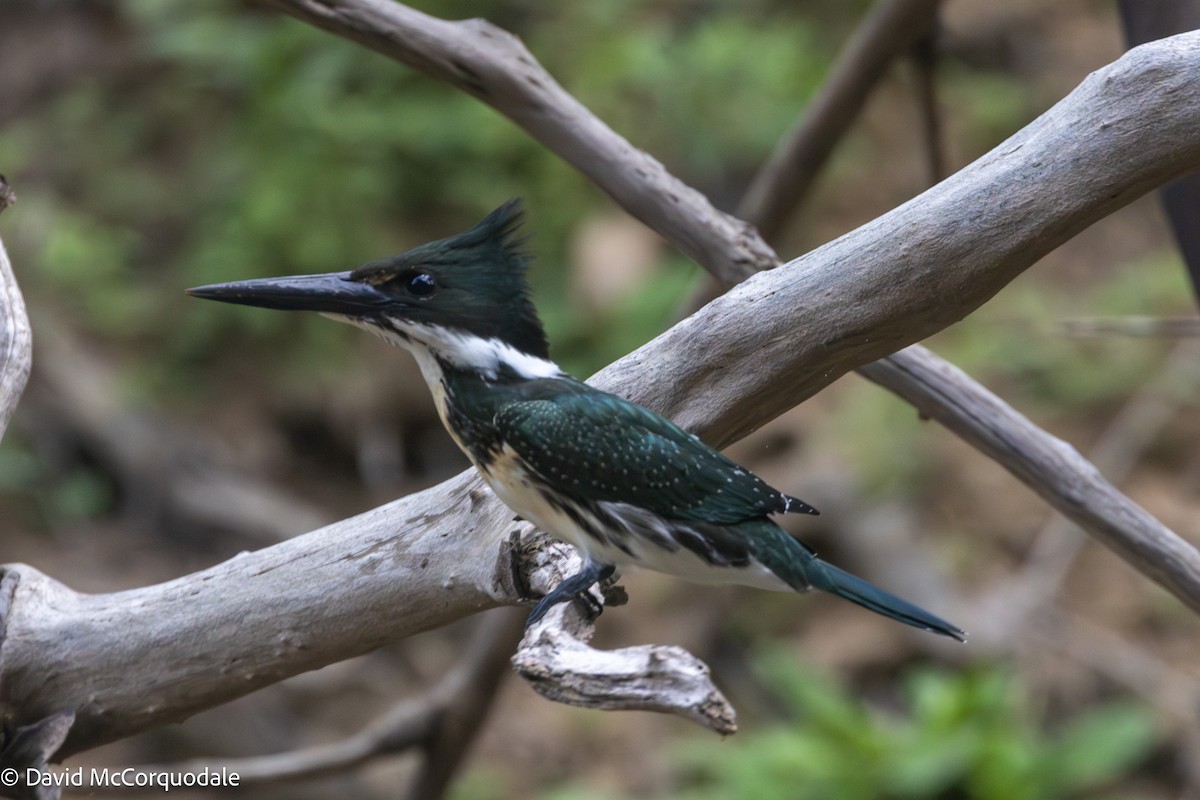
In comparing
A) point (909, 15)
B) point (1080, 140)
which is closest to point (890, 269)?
point (1080, 140)

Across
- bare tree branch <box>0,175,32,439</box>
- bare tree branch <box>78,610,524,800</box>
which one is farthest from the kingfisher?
bare tree branch <box>78,610,524,800</box>

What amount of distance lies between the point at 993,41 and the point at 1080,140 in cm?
534

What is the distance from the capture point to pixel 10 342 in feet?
7.50

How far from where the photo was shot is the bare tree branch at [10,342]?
228cm

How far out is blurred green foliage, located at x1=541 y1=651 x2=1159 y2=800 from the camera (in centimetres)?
436

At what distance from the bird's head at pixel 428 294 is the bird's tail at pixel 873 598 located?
0.65m

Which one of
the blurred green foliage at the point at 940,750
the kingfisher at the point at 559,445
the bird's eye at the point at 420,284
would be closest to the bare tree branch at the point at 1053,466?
the kingfisher at the point at 559,445

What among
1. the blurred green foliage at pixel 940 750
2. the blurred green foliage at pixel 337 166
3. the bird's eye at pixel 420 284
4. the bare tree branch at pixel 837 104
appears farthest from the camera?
the blurred green foliage at pixel 337 166

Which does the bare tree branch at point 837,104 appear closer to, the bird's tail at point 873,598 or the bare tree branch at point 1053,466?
the bare tree branch at point 1053,466

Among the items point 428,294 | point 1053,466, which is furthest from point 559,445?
point 1053,466

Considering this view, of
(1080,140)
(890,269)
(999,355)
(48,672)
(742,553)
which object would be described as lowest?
(999,355)

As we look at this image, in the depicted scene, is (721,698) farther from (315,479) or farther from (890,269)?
(315,479)

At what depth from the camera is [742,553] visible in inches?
80.0

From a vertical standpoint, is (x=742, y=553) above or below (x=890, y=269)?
below
